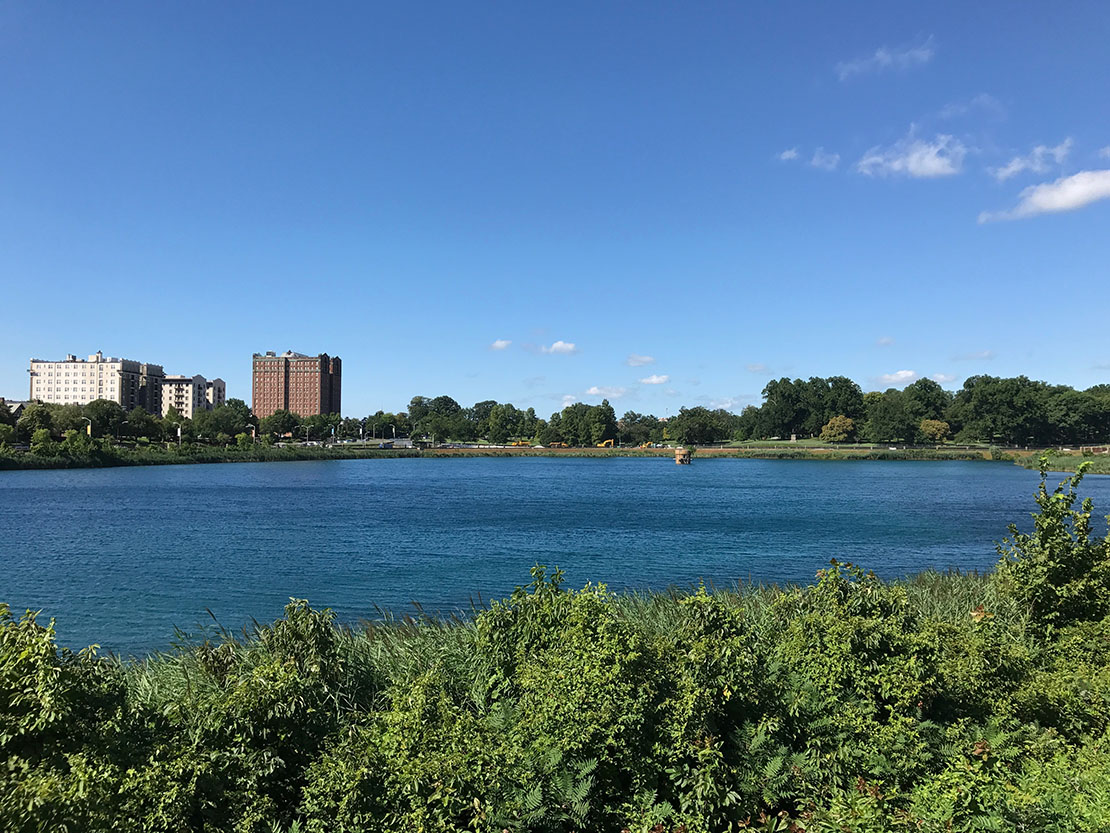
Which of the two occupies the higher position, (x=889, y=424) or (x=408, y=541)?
(x=889, y=424)

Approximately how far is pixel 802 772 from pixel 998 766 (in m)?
1.58

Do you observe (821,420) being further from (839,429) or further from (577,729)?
(577,729)

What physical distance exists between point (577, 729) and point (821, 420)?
7187 inches

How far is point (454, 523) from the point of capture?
138 feet

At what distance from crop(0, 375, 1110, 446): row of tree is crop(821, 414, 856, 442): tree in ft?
0.78

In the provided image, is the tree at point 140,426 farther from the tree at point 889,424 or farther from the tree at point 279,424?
the tree at point 889,424

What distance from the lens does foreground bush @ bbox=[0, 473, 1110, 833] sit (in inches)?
188

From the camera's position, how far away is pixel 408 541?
112 feet

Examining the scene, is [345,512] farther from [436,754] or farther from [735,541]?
[436,754]

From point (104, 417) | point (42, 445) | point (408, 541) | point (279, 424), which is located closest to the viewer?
point (408, 541)

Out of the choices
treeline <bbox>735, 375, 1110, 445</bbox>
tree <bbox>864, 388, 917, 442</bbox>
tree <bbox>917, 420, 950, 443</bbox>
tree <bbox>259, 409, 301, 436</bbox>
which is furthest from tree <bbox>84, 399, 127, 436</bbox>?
tree <bbox>917, 420, 950, 443</bbox>

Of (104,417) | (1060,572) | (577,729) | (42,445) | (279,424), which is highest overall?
(104,417)

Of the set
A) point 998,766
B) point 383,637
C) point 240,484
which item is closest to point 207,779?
point 383,637

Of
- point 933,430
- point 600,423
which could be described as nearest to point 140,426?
point 600,423
